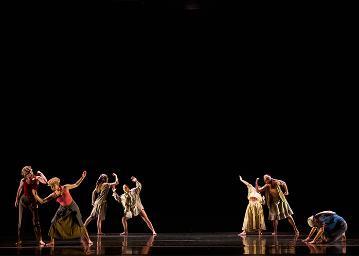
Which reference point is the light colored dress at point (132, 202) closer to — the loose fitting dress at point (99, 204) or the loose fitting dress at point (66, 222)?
the loose fitting dress at point (99, 204)

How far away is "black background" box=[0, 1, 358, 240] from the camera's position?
1420cm

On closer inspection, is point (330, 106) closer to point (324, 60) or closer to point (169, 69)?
point (324, 60)

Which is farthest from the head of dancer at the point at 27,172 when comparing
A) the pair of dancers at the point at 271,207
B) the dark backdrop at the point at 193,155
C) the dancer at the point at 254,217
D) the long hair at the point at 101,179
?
the dark backdrop at the point at 193,155

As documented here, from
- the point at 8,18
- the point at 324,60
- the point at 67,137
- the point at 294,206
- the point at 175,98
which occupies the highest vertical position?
the point at 8,18

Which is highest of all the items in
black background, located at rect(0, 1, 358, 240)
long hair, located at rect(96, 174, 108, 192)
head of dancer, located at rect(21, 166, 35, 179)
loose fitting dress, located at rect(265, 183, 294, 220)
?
black background, located at rect(0, 1, 358, 240)

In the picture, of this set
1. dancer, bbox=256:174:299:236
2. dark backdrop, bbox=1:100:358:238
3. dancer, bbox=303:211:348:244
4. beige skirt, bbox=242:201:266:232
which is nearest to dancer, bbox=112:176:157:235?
beige skirt, bbox=242:201:266:232

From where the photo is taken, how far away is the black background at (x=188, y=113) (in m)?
14.2

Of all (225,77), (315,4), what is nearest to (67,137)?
(225,77)

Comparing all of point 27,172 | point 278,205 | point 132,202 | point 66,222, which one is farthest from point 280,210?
point 27,172

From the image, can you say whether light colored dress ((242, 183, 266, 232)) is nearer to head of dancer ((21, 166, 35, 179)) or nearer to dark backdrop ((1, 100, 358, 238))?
dark backdrop ((1, 100, 358, 238))

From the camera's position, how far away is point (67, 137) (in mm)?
14812

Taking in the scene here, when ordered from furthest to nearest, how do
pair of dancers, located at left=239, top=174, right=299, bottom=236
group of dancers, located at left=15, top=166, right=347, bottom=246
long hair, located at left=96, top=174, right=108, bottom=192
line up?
pair of dancers, located at left=239, top=174, right=299, bottom=236 < long hair, located at left=96, top=174, right=108, bottom=192 < group of dancers, located at left=15, top=166, right=347, bottom=246

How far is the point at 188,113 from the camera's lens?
49.1ft

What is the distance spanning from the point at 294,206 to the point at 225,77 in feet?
14.4
